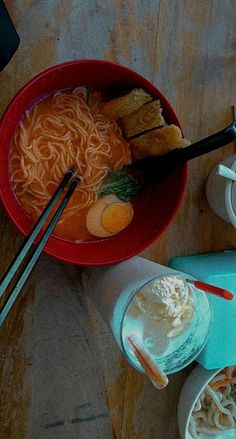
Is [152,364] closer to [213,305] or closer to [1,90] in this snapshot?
[213,305]

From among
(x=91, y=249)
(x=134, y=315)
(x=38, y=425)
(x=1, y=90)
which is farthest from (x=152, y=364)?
(x=1, y=90)

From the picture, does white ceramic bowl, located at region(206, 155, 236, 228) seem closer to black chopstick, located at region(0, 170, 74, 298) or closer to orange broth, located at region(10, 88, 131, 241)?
orange broth, located at region(10, 88, 131, 241)

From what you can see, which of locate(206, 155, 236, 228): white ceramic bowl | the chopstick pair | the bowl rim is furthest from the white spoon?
the bowl rim

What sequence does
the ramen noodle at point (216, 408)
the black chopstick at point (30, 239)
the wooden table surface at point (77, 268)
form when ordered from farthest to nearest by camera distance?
the ramen noodle at point (216, 408) → the wooden table surface at point (77, 268) → the black chopstick at point (30, 239)

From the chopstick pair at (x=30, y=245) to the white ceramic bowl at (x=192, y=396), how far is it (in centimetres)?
42

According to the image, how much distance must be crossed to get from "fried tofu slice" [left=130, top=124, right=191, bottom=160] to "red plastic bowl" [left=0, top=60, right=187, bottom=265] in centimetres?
4

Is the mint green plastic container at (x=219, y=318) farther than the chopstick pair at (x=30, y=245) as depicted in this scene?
Yes

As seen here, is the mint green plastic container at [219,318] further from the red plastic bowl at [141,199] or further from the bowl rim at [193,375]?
the red plastic bowl at [141,199]

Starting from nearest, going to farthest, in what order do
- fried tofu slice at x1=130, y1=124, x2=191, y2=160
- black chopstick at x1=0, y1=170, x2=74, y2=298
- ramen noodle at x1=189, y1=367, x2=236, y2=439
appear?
black chopstick at x1=0, y1=170, x2=74, y2=298
fried tofu slice at x1=130, y1=124, x2=191, y2=160
ramen noodle at x1=189, y1=367, x2=236, y2=439

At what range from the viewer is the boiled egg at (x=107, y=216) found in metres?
1.08

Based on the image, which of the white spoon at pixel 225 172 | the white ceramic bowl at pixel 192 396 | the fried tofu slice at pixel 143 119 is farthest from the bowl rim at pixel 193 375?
the fried tofu slice at pixel 143 119

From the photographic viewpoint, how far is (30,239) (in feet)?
3.12

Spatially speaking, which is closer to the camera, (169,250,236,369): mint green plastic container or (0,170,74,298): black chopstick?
(0,170,74,298): black chopstick

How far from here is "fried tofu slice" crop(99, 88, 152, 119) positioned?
103cm
